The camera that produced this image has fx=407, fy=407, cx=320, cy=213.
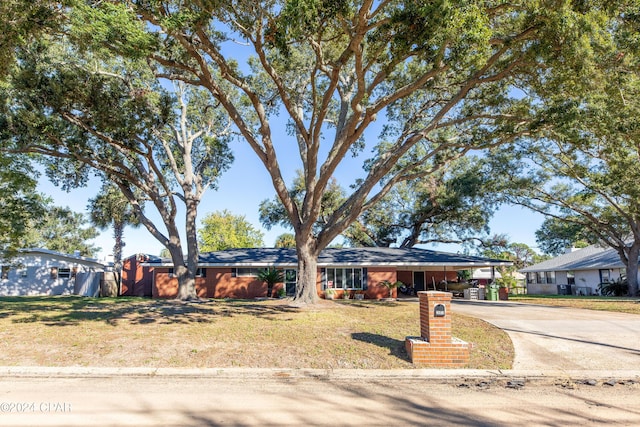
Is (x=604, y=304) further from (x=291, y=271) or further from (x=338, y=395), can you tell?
(x=338, y=395)

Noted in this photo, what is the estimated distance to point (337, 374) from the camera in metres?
6.92

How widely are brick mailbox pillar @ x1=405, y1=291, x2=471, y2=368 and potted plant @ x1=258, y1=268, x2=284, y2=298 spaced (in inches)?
673

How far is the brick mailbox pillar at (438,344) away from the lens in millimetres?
7316

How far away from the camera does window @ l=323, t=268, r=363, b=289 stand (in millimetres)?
25188

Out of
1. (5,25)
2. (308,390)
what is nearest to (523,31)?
(308,390)

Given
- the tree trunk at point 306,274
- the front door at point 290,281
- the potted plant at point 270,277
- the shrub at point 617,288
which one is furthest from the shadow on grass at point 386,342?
the shrub at point 617,288

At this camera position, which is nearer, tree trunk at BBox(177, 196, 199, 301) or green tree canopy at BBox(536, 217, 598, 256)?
tree trunk at BBox(177, 196, 199, 301)

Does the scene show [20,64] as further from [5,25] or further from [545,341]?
[545,341]

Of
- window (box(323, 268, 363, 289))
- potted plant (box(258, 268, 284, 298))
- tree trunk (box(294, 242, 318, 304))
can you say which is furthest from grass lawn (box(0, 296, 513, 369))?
window (box(323, 268, 363, 289))

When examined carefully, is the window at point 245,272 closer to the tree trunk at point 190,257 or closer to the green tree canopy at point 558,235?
the tree trunk at point 190,257

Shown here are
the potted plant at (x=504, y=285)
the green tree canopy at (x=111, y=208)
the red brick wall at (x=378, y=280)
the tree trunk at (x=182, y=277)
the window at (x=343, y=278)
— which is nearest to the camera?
the tree trunk at (x=182, y=277)

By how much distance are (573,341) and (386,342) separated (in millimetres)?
4312

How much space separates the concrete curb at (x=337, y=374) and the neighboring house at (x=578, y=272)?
3087cm

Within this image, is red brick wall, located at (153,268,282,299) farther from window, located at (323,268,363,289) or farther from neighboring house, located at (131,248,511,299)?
window, located at (323,268,363,289)
